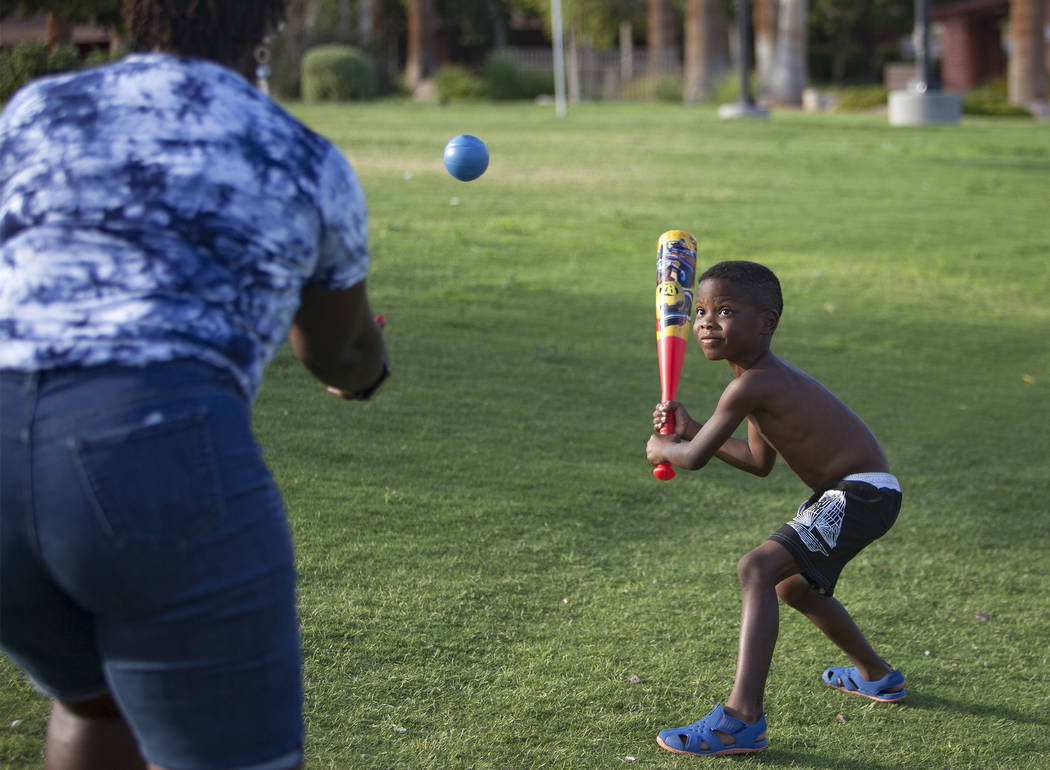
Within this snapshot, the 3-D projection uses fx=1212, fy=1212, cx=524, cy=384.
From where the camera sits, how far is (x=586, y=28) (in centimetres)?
3541

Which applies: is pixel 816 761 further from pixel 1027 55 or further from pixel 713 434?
pixel 1027 55

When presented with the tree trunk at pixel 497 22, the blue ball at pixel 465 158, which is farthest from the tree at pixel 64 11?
the tree trunk at pixel 497 22

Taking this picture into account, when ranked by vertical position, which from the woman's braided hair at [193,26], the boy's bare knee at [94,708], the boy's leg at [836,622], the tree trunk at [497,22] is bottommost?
the boy's leg at [836,622]

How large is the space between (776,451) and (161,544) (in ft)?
7.39

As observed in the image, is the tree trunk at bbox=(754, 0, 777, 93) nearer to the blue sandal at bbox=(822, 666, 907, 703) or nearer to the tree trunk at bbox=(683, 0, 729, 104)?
the tree trunk at bbox=(683, 0, 729, 104)

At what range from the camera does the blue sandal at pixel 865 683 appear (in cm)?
370

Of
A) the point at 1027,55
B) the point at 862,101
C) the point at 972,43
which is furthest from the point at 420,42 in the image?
the point at 972,43

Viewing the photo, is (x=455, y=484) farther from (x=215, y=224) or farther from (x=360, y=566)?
(x=215, y=224)

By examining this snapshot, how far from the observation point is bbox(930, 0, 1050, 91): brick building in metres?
41.1

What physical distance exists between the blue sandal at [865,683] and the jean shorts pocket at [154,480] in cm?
260

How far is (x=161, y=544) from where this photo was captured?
1.67m

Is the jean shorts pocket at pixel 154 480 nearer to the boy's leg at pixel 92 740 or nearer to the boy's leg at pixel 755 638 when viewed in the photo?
the boy's leg at pixel 92 740

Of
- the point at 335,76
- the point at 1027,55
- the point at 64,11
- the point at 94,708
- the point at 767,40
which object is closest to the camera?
the point at 94,708

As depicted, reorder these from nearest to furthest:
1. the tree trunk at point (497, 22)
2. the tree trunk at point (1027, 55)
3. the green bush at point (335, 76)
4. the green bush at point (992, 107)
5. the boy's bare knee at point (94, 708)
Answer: the boy's bare knee at point (94, 708) < the green bush at point (992, 107) < the green bush at point (335, 76) < the tree trunk at point (1027, 55) < the tree trunk at point (497, 22)
